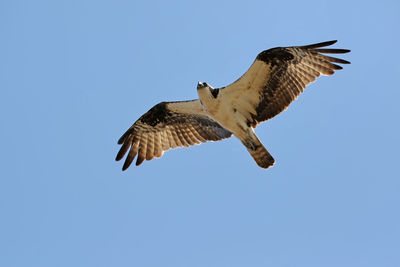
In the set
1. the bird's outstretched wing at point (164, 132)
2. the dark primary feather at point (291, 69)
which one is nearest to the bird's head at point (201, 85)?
the dark primary feather at point (291, 69)

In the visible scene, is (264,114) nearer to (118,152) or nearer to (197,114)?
(197,114)

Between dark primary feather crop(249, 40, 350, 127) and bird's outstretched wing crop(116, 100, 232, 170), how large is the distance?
1.36 metres

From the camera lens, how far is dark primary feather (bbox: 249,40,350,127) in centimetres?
1163

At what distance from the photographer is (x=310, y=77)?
1177 centimetres

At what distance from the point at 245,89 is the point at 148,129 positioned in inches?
93.3

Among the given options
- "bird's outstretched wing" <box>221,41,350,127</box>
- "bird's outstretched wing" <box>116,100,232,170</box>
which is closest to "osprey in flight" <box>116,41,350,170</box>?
"bird's outstretched wing" <box>221,41,350,127</box>

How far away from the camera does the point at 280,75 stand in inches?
465

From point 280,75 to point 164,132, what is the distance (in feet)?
9.04

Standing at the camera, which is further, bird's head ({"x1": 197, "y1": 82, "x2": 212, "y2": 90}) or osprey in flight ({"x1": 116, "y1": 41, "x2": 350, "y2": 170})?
osprey in flight ({"x1": 116, "y1": 41, "x2": 350, "y2": 170})

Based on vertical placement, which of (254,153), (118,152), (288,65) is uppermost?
(118,152)

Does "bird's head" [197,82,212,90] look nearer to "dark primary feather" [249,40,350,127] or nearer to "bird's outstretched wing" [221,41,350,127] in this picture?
"bird's outstretched wing" [221,41,350,127]

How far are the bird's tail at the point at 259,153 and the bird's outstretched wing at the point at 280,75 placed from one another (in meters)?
0.58

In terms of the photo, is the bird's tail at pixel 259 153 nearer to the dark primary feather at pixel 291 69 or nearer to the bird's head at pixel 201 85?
the dark primary feather at pixel 291 69

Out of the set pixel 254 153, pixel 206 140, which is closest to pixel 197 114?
pixel 206 140
